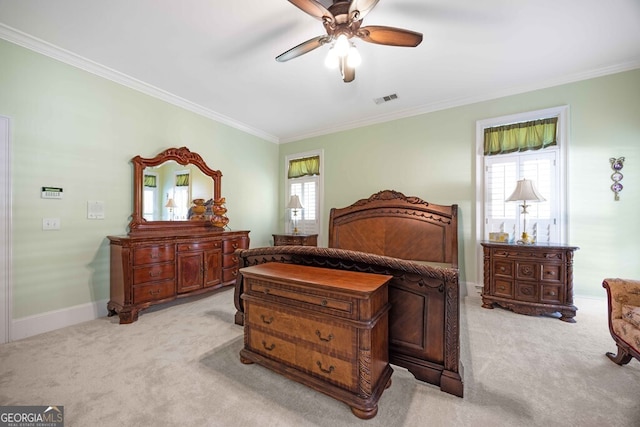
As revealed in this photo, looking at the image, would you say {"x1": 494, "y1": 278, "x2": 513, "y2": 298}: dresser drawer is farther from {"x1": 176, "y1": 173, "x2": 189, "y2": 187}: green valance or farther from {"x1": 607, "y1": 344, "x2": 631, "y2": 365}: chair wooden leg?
{"x1": 176, "y1": 173, "x2": 189, "y2": 187}: green valance

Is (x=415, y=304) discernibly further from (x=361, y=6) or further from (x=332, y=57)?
(x=361, y=6)

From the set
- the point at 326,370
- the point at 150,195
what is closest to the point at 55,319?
the point at 150,195

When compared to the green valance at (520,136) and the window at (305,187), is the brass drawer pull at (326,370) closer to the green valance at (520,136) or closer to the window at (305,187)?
the window at (305,187)

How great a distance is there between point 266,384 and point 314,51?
10.7 ft

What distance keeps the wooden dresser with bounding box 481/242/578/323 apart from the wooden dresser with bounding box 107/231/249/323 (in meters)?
3.80

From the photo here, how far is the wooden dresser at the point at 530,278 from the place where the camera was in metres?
2.90

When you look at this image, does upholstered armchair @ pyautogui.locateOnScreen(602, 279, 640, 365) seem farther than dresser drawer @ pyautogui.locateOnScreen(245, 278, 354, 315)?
Yes

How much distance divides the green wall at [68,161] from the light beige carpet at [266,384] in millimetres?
586

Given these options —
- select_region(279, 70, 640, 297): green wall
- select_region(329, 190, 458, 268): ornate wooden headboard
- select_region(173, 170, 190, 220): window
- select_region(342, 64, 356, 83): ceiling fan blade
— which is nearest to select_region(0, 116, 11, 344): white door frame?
select_region(173, 170, 190, 220): window

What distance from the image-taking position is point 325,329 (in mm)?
1640

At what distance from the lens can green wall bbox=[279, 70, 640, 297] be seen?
308 centimetres

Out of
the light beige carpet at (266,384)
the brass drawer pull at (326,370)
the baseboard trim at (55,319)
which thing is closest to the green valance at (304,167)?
the light beige carpet at (266,384)

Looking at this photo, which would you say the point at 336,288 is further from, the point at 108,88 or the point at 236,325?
the point at 108,88

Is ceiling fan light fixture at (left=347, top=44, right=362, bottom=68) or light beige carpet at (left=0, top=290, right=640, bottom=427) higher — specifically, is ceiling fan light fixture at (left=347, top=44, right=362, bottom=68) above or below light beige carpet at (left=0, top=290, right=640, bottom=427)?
above
